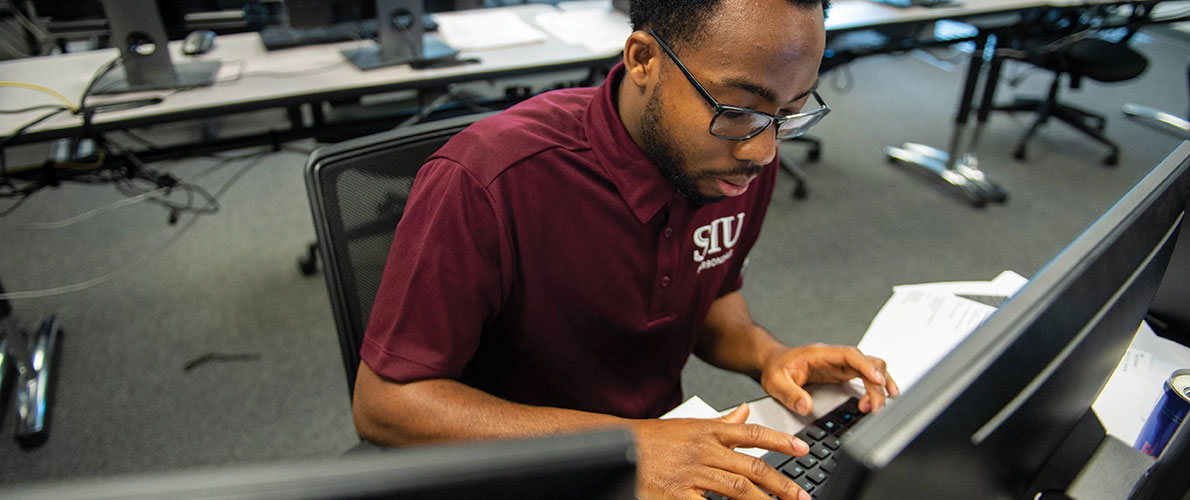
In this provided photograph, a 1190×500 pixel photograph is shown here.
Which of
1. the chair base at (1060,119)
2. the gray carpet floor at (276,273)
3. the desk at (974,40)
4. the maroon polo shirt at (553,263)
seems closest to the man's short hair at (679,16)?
the maroon polo shirt at (553,263)

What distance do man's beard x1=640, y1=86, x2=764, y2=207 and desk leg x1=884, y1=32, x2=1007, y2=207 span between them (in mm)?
2364

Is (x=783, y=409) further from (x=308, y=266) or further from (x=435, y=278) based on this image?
(x=308, y=266)

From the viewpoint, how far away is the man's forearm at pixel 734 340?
3.49 feet

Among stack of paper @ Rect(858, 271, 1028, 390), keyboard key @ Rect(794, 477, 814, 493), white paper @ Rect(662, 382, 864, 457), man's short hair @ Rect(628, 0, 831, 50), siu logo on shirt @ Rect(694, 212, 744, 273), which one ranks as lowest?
stack of paper @ Rect(858, 271, 1028, 390)

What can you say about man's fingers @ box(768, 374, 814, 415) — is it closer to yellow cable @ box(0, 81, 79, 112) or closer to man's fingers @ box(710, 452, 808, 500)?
man's fingers @ box(710, 452, 808, 500)

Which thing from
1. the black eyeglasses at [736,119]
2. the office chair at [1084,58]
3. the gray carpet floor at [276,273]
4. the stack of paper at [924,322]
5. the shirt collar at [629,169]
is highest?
the black eyeglasses at [736,119]

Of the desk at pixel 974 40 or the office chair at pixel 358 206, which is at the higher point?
the office chair at pixel 358 206

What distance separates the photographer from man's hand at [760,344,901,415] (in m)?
0.89

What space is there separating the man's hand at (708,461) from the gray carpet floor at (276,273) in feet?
2.70

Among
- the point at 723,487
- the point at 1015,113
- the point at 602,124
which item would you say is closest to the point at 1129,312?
the point at 723,487

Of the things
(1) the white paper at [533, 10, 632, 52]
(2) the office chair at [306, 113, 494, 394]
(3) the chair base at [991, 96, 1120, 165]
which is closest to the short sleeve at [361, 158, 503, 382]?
(2) the office chair at [306, 113, 494, 394]

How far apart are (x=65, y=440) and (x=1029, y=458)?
202 cm

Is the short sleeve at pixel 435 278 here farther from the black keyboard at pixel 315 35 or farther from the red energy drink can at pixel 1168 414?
the black keyboard at pixel 315 35

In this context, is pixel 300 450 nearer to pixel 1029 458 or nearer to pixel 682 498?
pixel 682 498
